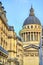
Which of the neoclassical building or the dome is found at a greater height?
the dome

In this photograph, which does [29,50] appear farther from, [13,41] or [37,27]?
[13,41]

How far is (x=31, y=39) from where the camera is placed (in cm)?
14850

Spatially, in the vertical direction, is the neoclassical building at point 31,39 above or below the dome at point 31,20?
below

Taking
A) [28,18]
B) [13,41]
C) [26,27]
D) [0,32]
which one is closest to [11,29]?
[13,41]

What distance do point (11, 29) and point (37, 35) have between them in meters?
76.6

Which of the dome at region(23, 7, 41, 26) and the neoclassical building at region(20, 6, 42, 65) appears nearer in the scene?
the neoclassical building at region(20, 6, 42, 65)

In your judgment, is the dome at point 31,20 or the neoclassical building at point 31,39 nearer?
the neoclassical building at point 31,39

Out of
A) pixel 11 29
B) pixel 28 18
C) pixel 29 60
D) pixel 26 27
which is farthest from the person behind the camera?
pixel 28 18

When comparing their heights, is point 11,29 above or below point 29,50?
above

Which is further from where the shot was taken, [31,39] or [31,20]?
[31,20]

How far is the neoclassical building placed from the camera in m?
141

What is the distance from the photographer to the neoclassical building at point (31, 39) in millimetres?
140875

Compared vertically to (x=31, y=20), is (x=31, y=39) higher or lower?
lower

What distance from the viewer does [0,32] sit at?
171 ft
